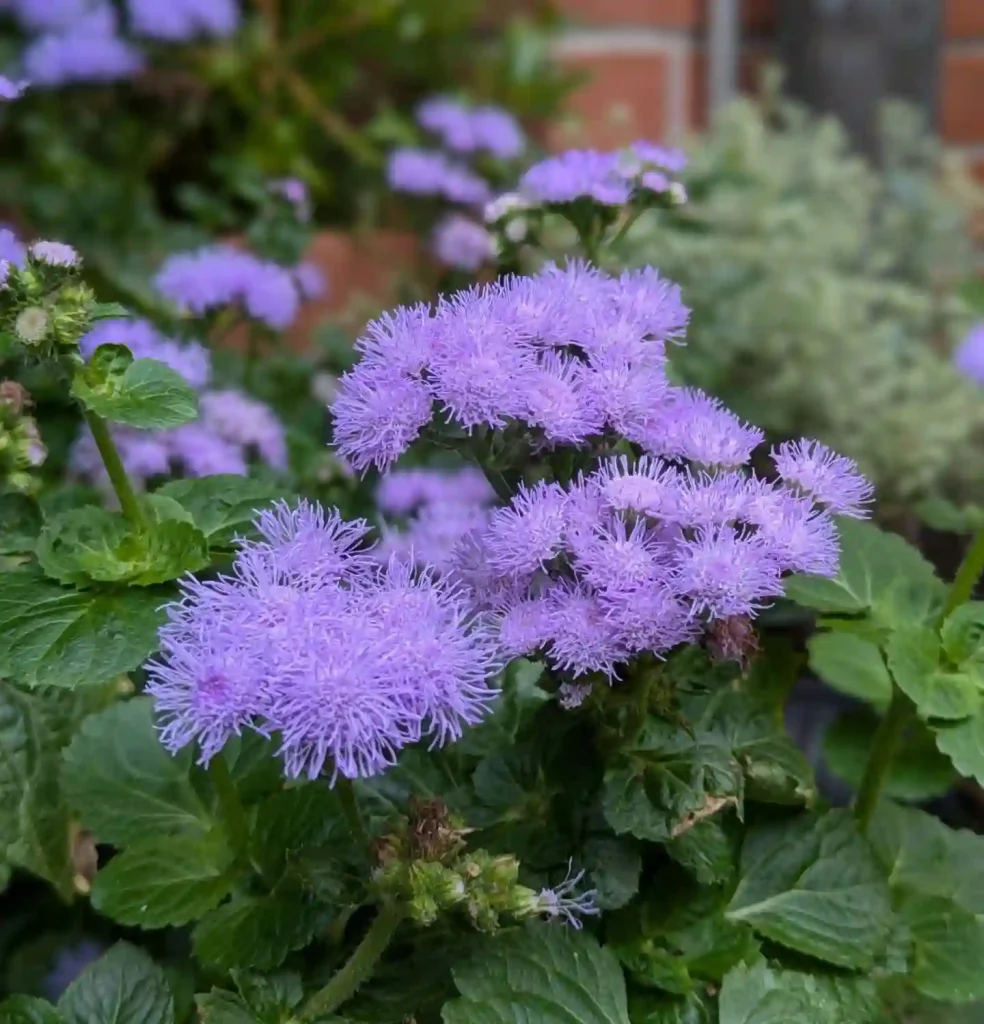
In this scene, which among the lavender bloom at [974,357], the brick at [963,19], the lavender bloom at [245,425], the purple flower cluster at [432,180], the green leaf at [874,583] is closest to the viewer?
the green leaf at [874,583]

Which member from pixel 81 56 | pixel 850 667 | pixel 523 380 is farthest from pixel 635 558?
pixel 81 56

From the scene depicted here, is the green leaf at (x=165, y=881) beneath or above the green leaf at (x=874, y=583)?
beneath

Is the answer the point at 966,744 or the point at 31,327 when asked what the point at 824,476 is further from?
the point at 31,327

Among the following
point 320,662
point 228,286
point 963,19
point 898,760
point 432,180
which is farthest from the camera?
point 963,19

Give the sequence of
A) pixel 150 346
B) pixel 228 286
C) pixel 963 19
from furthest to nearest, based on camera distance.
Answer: pixel 963 19 < pixel 228 286 < pixel 150 346

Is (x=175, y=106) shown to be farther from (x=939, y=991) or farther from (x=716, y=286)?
(x=939, y=991)

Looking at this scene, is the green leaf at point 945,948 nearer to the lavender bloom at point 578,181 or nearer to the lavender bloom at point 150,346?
the lavender bloom at point 578,181

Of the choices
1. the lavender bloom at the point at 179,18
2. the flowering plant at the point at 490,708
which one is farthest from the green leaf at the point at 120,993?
the lavender bloom at the point at 179,18
